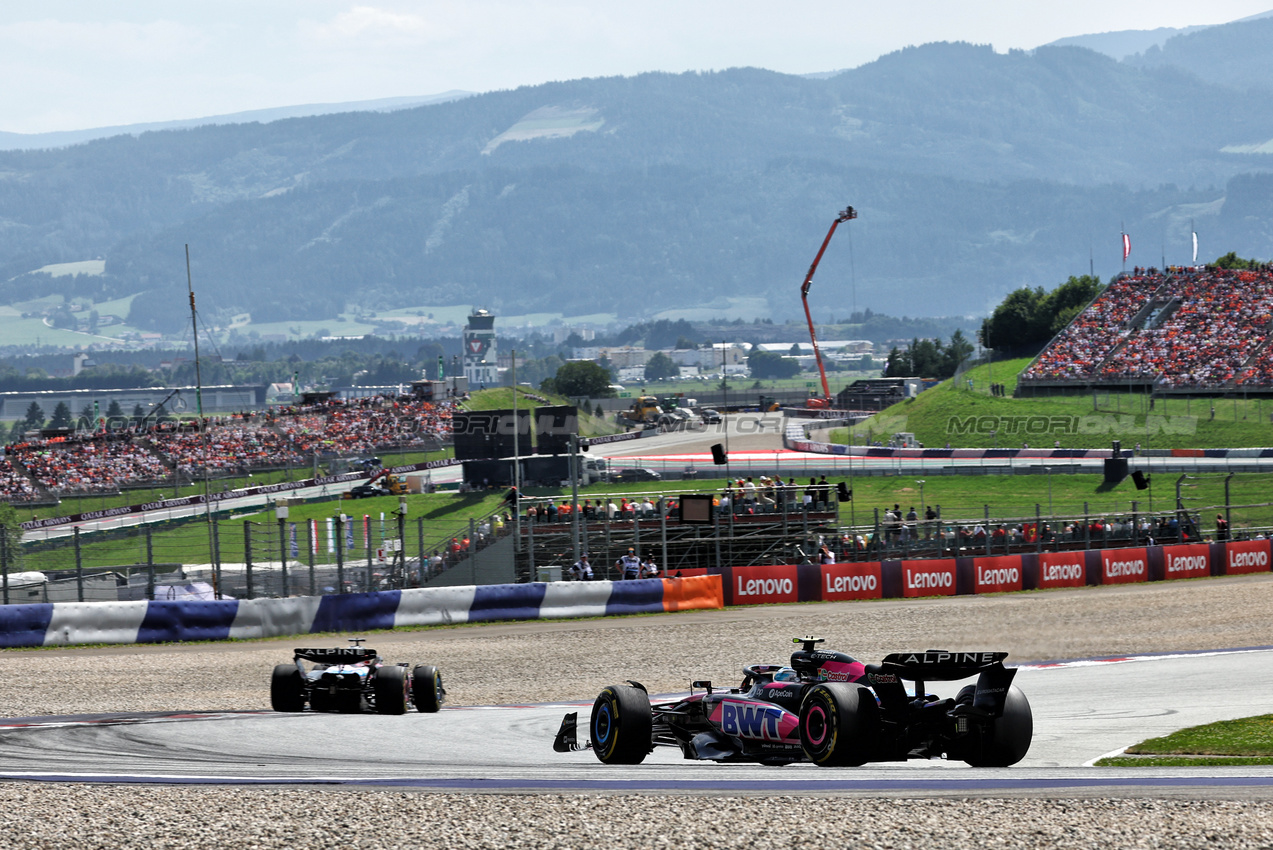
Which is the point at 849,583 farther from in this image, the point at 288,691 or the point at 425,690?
the point at 288,691

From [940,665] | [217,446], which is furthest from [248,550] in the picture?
[217,446]

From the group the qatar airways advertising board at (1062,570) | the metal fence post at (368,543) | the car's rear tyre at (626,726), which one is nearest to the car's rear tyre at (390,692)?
the car's rear tyre at (626,726)

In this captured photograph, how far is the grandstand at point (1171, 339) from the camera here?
241 ft

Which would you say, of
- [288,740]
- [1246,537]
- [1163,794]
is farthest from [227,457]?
[1163,794]

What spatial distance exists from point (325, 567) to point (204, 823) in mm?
19288

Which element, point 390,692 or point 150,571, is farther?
point 150,571

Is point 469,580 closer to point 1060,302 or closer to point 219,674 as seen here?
point 219,674

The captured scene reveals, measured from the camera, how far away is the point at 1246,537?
3669 cm

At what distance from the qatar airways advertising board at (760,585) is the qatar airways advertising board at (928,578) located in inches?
115

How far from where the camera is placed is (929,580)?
100 ft

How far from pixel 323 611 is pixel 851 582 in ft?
39.7

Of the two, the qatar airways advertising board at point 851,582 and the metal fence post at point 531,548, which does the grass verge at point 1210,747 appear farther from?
the metal fence post at point 531,548

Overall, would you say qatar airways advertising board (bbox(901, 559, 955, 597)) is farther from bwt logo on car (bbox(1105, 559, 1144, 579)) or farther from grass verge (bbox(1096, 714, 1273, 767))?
grass verge (bbox(1096, 714, 1273, 767))

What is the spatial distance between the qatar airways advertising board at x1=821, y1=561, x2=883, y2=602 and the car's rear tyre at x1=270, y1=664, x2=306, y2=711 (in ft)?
54.9
